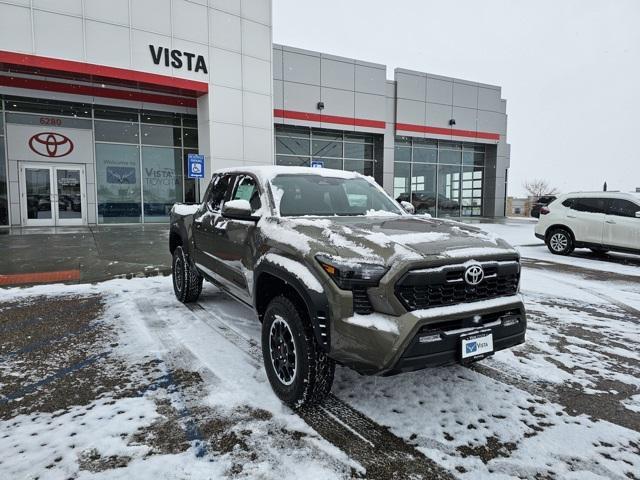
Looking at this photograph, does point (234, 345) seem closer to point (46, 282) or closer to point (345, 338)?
point (345, 338)

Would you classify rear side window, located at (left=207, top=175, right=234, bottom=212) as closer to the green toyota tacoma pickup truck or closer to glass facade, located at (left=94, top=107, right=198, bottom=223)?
the green toyota tacoma pickup truck

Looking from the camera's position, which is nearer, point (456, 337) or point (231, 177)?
point (456, 337)

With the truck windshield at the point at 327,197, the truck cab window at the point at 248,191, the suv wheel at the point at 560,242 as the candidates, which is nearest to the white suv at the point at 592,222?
the suv wheel at the point at 560,242

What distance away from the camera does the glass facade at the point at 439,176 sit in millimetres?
25562

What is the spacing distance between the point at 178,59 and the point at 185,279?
1311 cm

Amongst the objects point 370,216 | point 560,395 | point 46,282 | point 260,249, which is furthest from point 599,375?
point 46,282

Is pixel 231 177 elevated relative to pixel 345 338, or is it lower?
elevated

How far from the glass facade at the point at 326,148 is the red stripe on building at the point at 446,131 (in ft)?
6.40

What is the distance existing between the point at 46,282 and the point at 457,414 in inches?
288

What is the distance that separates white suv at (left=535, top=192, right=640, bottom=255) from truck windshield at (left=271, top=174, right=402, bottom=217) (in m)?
8.17

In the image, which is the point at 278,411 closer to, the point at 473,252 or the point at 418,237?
the point at 418,237

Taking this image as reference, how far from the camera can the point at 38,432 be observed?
2.74 m

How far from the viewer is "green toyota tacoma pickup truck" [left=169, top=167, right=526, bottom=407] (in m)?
2.59

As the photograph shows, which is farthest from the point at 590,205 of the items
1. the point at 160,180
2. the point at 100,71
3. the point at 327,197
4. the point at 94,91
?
the point at 94,91
